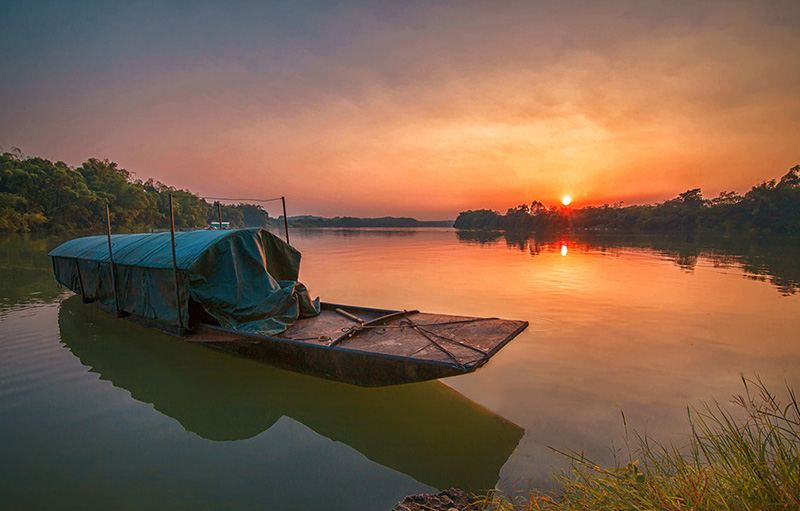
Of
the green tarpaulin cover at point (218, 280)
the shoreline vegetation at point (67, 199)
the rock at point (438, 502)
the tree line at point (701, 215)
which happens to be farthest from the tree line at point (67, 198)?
the tree line at point (701, 215)

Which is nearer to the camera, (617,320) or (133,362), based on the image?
(133,362)

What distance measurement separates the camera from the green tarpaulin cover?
6.66 meters

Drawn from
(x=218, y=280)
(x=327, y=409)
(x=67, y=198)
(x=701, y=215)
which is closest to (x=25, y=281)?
(x=218, y=280)

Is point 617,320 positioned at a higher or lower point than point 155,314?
lower

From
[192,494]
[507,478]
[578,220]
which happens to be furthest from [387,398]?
[578,220]

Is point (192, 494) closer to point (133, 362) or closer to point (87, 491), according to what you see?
point (87, 491)

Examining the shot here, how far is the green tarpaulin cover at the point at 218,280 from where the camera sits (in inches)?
262

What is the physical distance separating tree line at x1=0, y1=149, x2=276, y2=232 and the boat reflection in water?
32066 millimetres

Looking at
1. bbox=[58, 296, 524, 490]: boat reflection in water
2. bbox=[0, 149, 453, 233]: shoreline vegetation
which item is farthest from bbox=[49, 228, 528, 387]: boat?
bbox=[0, 149, 453, 233]: shoreline vegetation

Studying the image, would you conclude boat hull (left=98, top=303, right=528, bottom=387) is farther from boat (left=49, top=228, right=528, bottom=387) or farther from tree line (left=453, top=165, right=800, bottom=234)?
tree line (left=453, top=165, right=800, bottom=234)

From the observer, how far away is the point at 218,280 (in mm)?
6828

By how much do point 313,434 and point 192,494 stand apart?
1.47 m

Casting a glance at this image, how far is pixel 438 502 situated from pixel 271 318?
465cm

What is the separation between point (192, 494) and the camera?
12.4 ft
